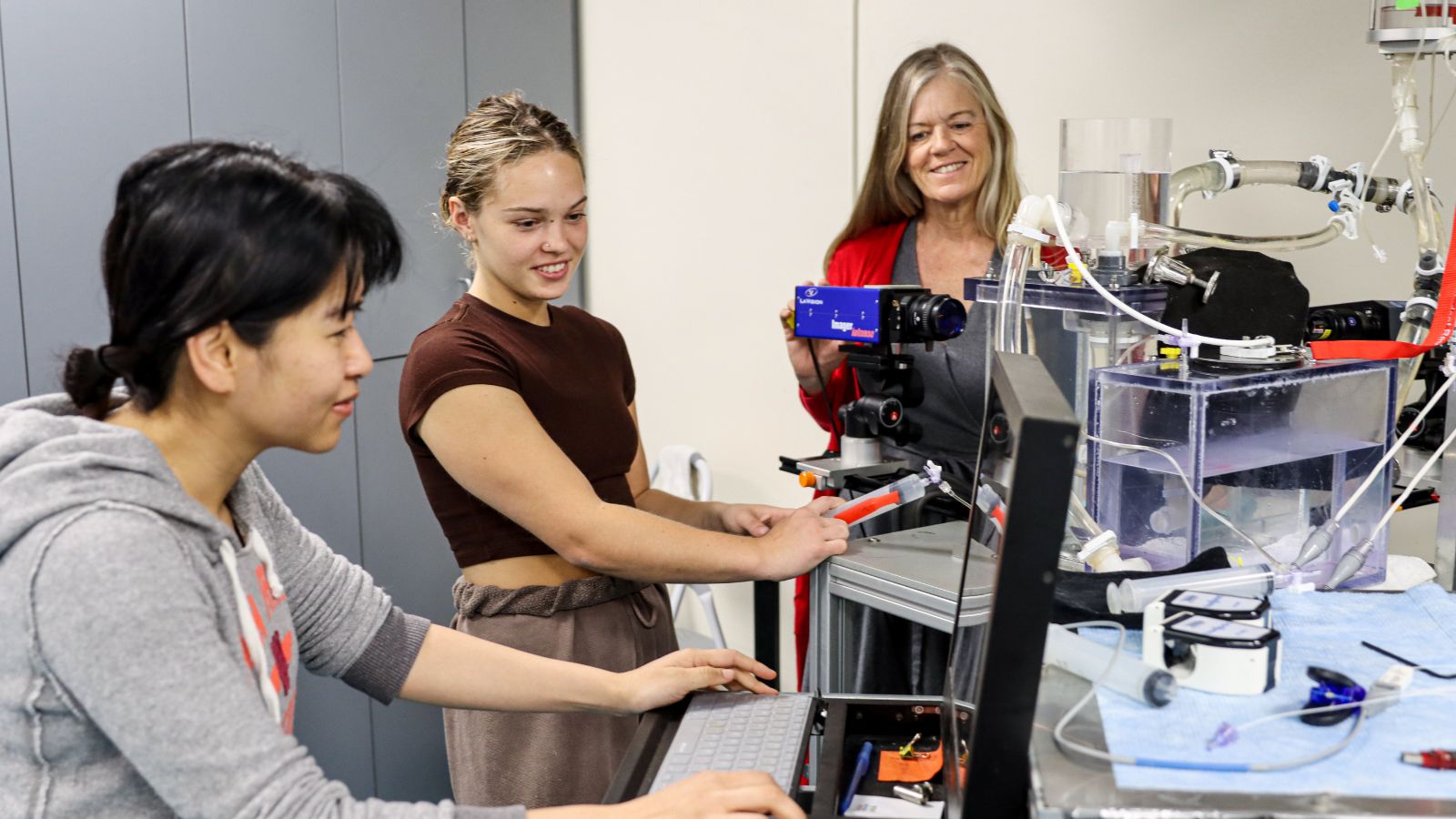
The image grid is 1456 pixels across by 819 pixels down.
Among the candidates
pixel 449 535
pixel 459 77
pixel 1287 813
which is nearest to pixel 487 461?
pixel 449 535

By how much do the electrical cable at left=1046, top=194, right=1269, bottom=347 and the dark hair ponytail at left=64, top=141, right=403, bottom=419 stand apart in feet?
2.98

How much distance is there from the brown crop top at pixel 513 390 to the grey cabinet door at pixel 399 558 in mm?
1208

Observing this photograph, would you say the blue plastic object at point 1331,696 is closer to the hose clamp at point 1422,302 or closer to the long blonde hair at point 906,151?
the hose clamp at point 1422,302

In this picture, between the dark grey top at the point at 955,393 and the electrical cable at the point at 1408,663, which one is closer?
the electrical cable at the point at 1408,663

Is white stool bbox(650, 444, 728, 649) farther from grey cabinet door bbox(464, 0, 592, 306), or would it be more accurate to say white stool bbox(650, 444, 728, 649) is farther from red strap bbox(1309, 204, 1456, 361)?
red strap bbox(1309, 204, 1456, 361)

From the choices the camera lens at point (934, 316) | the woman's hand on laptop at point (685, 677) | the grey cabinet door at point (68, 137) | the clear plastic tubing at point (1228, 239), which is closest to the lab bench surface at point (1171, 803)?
the woman's hand on laptop at point (685, 677)

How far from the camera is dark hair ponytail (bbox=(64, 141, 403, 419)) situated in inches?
35.8

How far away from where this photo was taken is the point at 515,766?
1.67 meters

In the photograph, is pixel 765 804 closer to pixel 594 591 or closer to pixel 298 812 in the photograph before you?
pixel 298 812

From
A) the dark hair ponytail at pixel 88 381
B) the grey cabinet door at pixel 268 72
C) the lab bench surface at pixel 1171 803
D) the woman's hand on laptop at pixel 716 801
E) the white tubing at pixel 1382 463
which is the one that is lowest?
the woman's hand on laptop at pixel 716 801

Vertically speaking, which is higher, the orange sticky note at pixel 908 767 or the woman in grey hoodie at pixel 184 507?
the woman in grey hoodie at pixel 184 507

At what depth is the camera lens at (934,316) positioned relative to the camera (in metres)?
1.82

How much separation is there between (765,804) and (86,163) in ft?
6.25

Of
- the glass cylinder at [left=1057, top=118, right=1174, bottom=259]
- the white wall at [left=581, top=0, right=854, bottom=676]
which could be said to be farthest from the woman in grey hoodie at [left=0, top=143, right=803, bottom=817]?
the white wall at [left=581, top=0, right=854, bottom=676]
